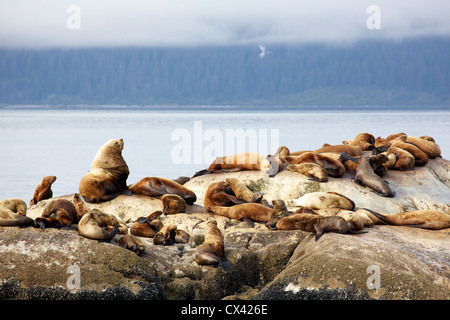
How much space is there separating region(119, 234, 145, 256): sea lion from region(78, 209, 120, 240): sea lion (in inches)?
5.2

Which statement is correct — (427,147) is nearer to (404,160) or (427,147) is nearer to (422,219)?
(404,160)

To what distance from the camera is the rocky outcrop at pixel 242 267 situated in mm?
5758

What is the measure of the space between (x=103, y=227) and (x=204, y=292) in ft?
4.58

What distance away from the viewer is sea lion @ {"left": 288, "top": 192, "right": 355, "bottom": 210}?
8.73 m

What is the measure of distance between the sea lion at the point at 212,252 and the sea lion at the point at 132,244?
1.95 feet

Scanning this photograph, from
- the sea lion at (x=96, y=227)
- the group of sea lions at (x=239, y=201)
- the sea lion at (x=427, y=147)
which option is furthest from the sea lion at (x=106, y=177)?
the sea lion at (x=427, y=147)

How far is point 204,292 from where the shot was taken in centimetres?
619

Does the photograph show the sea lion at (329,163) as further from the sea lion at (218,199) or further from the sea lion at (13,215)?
the sea lion at (13,215)

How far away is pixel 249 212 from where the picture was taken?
27.0 feet

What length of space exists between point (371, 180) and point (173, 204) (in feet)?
11.0

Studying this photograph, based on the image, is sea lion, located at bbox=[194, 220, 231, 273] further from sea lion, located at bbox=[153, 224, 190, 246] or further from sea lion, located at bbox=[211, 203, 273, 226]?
sea lion, located at bbox=[211, 203, 273, 226]

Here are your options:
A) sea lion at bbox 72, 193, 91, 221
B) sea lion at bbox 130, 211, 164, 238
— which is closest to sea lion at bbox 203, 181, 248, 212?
sea lion at bbox 130, 211, 164, 238

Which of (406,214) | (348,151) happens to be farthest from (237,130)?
(406,214)
